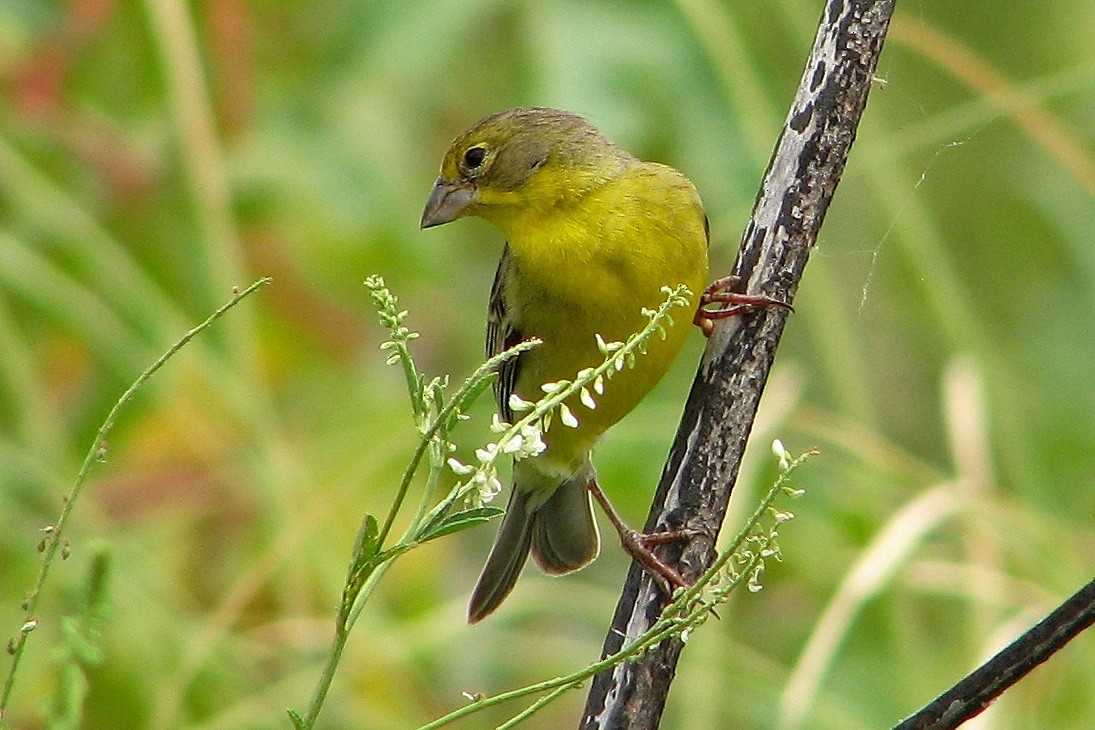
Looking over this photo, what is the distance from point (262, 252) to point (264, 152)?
0.81 ft

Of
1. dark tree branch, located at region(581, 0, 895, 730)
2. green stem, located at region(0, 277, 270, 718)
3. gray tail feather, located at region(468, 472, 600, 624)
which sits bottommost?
green stem, located at region(0, 277, 270, 718)

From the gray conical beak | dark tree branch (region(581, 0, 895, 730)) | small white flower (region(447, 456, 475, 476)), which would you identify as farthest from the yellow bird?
small white flower (region(447, 456, 475, 476))

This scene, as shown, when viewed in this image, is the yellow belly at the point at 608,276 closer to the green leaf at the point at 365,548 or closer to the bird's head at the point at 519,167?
the bird's head at the point at 519,167

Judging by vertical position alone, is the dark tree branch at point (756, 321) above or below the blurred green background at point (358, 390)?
below

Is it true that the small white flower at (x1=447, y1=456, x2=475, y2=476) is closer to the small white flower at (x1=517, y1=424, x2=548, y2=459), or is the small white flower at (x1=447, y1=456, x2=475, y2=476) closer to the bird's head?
the small white flower at (x1=517, y1=424, x2=548, y2=459)

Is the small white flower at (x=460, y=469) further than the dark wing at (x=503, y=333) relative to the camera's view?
No

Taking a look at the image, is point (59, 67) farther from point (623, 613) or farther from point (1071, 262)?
point (1071, 262)

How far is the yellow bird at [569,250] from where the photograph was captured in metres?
2.80

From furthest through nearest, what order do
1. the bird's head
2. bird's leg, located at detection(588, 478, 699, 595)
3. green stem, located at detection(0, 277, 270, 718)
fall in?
the bird's head, bird's leg, located at detection(588, 478, 699, 595), green stem, located at detection(0, 277, 270, 718)

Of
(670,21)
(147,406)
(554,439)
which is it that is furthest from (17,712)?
(670,21)

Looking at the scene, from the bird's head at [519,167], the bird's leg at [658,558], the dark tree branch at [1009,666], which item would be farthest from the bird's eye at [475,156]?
the dark tree branch at [1009,666]

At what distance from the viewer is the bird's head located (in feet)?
9.89

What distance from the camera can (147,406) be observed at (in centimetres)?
357

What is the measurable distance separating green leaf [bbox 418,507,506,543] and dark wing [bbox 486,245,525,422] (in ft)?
5.56
